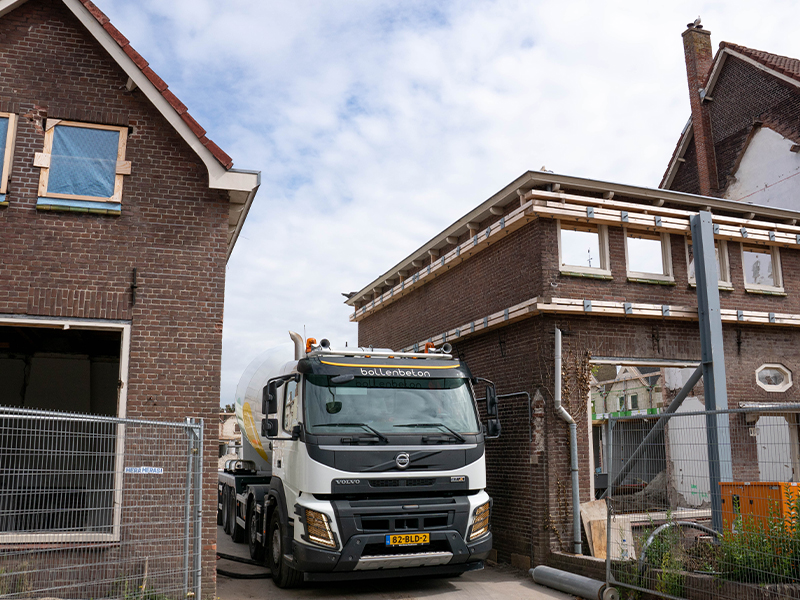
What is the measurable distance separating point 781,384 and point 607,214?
5.28 meters

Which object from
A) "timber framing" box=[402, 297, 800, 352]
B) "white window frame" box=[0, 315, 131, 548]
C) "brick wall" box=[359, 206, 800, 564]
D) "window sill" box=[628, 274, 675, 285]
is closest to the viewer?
"white window frame" box=[0, 315, 131, 548]

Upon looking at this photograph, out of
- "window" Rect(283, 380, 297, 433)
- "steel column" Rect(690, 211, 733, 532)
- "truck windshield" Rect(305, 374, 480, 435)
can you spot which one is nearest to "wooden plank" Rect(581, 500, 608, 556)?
"steel column" Rect(690, 211, 733, 532)

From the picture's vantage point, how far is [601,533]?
11.2 metres

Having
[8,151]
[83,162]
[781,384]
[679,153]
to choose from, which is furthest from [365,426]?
[679,153]

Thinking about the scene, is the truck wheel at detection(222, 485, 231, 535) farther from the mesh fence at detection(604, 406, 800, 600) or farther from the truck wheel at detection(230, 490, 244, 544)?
the mesh fence at detection(604, 406, 800, 600)

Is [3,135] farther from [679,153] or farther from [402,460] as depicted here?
[679,153]

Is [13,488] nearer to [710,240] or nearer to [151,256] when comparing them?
[151,256]

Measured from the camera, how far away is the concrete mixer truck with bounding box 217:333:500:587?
8664 mm

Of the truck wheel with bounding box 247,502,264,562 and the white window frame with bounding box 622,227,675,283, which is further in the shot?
the white window frame with bounding box 622,227,675,283

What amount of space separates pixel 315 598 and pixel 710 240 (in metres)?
9.29

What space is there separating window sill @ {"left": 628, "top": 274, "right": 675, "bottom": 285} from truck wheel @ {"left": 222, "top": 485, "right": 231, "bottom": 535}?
9.84 meters

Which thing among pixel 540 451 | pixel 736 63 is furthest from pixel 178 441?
pixel 736 63

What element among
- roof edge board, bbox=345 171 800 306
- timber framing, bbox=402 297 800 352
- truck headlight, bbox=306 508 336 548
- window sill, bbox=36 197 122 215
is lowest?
truck headlight, bbox=306 508 336 548

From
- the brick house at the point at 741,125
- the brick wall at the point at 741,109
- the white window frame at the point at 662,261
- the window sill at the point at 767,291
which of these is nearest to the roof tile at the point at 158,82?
the white window frame at the point at 662,261
